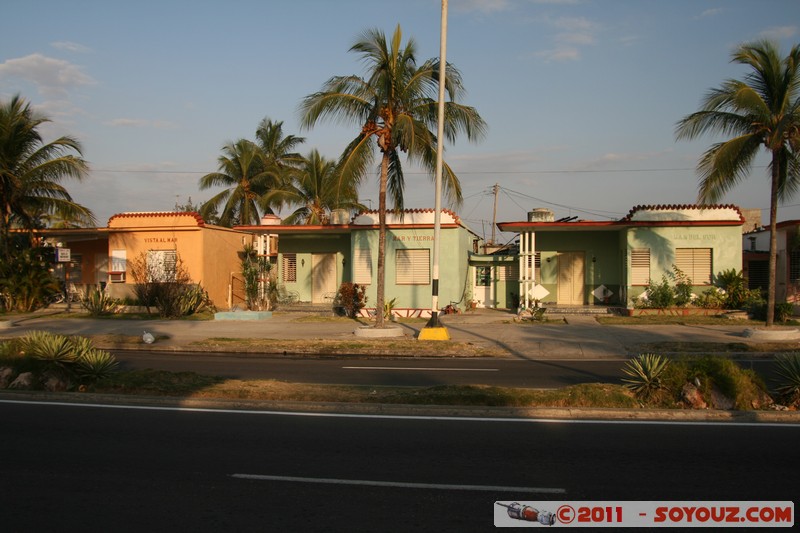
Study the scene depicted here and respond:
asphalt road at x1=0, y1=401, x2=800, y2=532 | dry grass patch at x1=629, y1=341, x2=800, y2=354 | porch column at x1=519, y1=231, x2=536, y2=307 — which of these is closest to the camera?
asphalt road at x1=0, y1=401, x2=800, y2=532

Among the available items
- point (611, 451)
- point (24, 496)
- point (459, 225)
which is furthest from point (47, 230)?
point (611, 451)

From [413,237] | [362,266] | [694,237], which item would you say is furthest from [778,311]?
[362,266]

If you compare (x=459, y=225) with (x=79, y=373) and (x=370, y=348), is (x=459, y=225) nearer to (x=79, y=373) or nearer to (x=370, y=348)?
(x=370, y=348)

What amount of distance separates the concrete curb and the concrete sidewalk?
765cm

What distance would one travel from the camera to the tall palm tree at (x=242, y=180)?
40000 mm

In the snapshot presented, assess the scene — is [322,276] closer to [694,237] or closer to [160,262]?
[160,262]

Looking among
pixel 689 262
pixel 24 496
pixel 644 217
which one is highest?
pixel 644 217

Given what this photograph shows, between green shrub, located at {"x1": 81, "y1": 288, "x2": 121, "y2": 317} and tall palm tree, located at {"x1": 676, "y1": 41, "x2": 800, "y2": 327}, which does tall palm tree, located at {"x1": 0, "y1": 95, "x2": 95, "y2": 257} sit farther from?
tall palm tree, located at {"x1": 676, "y1": 41, "x2": 800, "y2": 327}

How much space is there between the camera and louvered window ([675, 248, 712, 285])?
25.6 m

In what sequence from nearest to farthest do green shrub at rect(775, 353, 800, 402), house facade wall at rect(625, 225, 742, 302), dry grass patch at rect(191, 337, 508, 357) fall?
green shrub at rect(775, 353, 800, 402) → dry grass patch at rect(191, 337, 508, 357) → house facade wall at rect(625, 225, 742, 302)

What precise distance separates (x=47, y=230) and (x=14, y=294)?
139 inches

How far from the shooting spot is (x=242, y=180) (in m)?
40.1

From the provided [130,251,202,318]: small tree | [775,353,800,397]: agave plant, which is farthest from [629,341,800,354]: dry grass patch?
[130,251,202,318]: small tree

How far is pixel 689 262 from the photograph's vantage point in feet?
84.4
